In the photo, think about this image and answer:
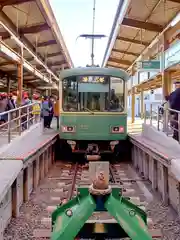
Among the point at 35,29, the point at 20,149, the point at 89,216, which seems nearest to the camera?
the point at 89,216

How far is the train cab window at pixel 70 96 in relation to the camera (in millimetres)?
9664

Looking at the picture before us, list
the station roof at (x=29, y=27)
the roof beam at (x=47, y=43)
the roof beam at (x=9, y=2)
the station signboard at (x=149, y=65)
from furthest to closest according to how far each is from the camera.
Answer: the roof beam at (x=47, y=43) < the station signboard at (x=149, y=65) < the station roof at (x=29, y=27) < the roof beam at (x=9, y=2)

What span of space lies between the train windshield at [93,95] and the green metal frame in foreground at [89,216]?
21.1 ft

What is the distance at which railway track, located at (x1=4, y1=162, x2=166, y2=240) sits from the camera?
15.2 feet

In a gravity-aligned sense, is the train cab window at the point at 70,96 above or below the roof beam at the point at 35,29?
below

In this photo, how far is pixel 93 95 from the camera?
9.57 m

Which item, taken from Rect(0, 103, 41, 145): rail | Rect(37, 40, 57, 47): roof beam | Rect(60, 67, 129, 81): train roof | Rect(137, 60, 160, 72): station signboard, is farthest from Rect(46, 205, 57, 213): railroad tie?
Rect(37, 40, 57, 47): roof beam

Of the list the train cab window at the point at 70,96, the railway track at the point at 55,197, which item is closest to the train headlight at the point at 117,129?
the railway track at the point at 55,197

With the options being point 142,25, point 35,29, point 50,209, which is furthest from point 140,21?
point 50,209

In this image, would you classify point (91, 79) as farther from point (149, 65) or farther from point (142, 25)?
point (142, 25)

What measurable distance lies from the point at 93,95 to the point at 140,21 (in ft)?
14.2

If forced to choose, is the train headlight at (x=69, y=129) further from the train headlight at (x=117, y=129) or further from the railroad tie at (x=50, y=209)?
the railroad tie at (x=50, y=209)

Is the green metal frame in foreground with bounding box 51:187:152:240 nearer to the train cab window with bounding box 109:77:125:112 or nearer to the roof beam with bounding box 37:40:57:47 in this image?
the train cab window with bounding box 109:77:125:112

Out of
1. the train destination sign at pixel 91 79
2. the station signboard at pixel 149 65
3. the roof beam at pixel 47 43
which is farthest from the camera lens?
the roof beam at pixel 47 43
